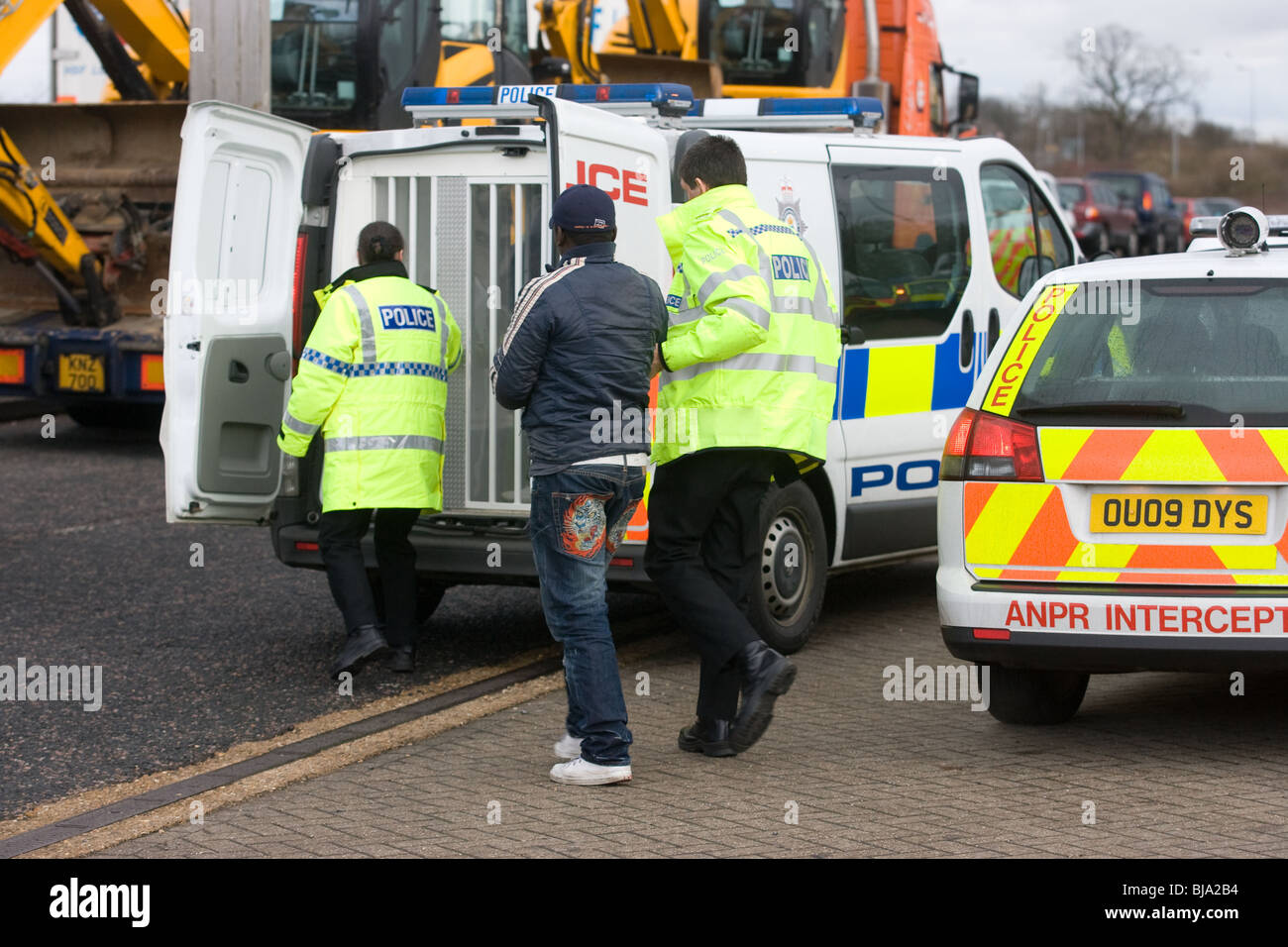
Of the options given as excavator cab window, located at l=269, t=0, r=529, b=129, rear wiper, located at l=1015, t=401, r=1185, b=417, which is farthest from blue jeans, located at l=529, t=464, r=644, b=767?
excavator cab window, located at l=269, t=0, r=529, b=129

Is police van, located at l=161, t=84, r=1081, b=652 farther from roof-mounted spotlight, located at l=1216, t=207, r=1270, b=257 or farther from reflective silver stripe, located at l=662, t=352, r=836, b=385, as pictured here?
roof-mounted spotlight, located at l=1216, t=207, r=1270, b=257

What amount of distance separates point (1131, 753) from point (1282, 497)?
3.26 feet

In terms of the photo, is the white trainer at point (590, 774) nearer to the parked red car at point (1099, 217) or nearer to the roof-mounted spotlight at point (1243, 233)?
the roof-mounted spotlight at point (1243, 233)

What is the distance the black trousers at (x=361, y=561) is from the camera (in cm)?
717

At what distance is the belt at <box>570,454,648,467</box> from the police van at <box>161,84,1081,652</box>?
1426 millimetres

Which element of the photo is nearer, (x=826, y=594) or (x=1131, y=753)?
(x=1131, y=753)

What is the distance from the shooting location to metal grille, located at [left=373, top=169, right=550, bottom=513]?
7.44m

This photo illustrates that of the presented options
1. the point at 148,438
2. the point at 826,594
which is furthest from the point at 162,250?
the point at 826,594

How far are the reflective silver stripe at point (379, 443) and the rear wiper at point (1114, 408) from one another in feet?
7.75

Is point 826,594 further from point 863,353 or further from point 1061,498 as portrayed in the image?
point 1061,498

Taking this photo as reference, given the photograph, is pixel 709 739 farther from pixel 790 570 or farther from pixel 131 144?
pixel 131 144

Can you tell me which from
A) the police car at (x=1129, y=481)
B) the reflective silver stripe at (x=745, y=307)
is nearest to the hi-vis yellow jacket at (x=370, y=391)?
the reflective silver stripe at (x=745, y=307)

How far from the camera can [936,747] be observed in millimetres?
6102
